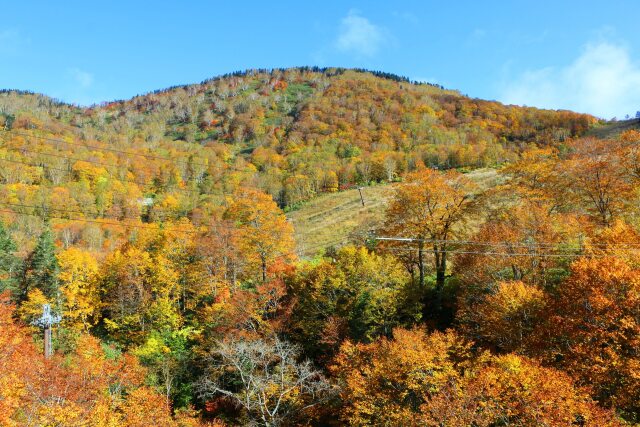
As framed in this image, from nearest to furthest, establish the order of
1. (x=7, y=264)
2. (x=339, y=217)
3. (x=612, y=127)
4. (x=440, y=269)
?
(x=440, y=269), (x=7, y=264), (x=339, y=217), (x=612, y=127)

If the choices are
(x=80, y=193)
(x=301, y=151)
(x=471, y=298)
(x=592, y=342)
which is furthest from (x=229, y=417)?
(x=301, y=151)

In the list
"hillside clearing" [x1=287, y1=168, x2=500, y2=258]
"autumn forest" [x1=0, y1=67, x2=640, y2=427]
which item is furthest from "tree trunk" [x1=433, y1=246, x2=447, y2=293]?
"hillside clearing" [x1=287, y1=168, x2=500, y2=258]

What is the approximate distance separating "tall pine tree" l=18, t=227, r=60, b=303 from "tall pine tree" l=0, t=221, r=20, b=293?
163 cm

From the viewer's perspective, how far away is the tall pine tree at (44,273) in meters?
41.3

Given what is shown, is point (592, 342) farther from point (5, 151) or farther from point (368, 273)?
point (5, 151)

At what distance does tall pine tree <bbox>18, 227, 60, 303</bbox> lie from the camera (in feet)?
136

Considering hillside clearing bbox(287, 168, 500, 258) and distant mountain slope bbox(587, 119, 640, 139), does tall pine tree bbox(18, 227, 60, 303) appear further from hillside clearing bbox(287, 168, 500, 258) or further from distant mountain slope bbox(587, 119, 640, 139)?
distant mountain slope bbox(587, 119, 640, 139)

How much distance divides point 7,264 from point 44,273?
1162cm

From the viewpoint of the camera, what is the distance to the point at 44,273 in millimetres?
42219

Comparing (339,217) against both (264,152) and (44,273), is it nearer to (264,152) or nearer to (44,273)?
(44,273)

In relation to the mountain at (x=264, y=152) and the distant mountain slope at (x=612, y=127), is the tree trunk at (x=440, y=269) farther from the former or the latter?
the distant mountain slope at (x=612, y=127)

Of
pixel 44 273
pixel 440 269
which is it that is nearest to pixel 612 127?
pixel 440 269

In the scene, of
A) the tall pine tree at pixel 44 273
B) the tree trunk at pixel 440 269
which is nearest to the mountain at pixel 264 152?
the tall pine tree at pixel 44 273

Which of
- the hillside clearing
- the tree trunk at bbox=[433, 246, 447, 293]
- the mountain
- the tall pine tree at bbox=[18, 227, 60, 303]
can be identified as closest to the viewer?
the tree trunk at bbox=[433, 246, 447, 293]
